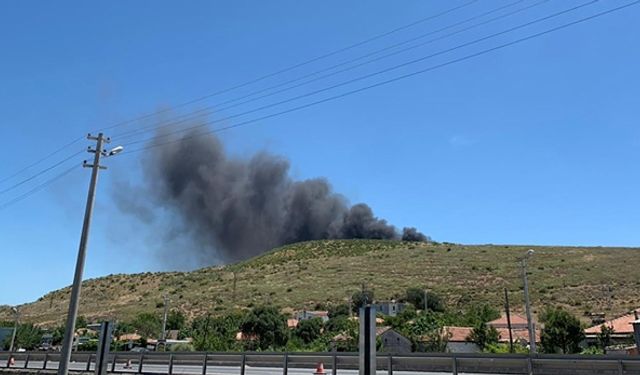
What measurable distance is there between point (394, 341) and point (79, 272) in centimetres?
4611

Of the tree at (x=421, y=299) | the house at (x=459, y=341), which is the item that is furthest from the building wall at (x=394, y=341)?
the tree at (x=421, y=299)

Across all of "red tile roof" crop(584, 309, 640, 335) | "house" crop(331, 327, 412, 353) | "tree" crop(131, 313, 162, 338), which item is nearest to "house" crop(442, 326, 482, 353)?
"house" crop(331, 327, 412, 353)

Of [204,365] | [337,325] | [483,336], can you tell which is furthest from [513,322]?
[204,365]

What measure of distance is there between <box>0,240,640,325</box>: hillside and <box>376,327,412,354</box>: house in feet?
80.4

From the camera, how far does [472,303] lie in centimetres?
8350

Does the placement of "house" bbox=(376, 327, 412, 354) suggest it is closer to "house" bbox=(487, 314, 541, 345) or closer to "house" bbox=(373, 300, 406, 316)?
"house" bbox=(487, 314, 541, 345)

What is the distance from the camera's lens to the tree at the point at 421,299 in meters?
83.2

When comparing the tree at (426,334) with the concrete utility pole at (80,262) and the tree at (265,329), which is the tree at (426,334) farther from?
the concrete utility pole at (80,262)

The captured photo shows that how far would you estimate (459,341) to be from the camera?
59.7m

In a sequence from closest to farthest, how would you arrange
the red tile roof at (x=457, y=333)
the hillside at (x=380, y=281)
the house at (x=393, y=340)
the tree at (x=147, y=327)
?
the house at (x=393, y=340) → the red tile roof at (x=457, y=333) → the tree at (x=147, y=327) → the hillside at (x=380, y=281)

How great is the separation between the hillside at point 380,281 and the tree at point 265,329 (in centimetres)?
2162

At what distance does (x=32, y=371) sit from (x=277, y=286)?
284 ft

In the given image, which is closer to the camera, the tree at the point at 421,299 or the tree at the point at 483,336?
the tree at the point at 483,336

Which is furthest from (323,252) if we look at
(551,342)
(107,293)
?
(551,342)
